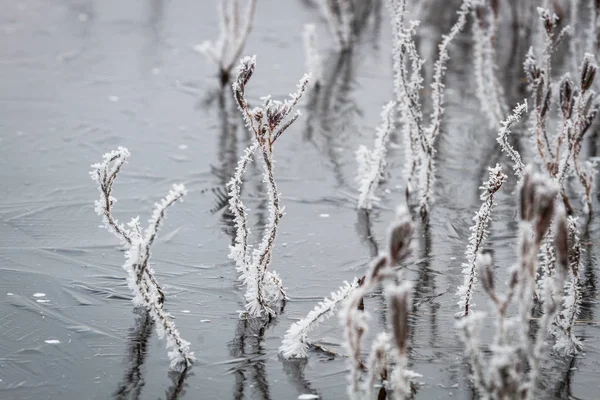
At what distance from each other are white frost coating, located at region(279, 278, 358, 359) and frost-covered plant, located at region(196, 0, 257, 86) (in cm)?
429

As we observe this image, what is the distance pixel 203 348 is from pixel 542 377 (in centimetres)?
145

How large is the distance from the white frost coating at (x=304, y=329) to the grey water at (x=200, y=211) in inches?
2.4

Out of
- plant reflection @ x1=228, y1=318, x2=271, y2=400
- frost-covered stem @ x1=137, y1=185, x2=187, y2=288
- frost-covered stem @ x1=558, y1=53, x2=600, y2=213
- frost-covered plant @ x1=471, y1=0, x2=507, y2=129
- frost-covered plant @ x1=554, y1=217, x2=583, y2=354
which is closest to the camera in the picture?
frost-covered stem @ x1=137, y1=185, x2=187, y2=288

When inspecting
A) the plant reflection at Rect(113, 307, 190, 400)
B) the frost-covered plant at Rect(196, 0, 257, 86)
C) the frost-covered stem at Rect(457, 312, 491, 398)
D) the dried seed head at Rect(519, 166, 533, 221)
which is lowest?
the plant reflection at Rect(113, 307, 190, 400)

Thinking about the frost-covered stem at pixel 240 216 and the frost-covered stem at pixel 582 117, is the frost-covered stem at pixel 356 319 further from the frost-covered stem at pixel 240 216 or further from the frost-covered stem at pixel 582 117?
the frost-covered stem at pixel 582 117

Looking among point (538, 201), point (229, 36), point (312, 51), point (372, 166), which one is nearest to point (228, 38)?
point (229, 36)

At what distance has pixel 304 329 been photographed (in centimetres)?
334

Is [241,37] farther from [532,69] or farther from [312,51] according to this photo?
[532,69]

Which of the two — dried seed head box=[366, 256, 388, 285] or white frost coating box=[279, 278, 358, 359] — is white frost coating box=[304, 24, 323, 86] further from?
dried seed head box=[366, 256, 388, 285]

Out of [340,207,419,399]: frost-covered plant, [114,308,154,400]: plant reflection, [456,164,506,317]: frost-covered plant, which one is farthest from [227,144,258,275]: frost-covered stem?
[340,207,419,399]: frost-covered plant

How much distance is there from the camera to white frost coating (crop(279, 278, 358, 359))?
3.24 meters

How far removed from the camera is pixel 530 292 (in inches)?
95.2

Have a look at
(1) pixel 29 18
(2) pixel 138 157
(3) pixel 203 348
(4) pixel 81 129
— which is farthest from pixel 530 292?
(1) pixel 29 18

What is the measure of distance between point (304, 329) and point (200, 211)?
189 cm
